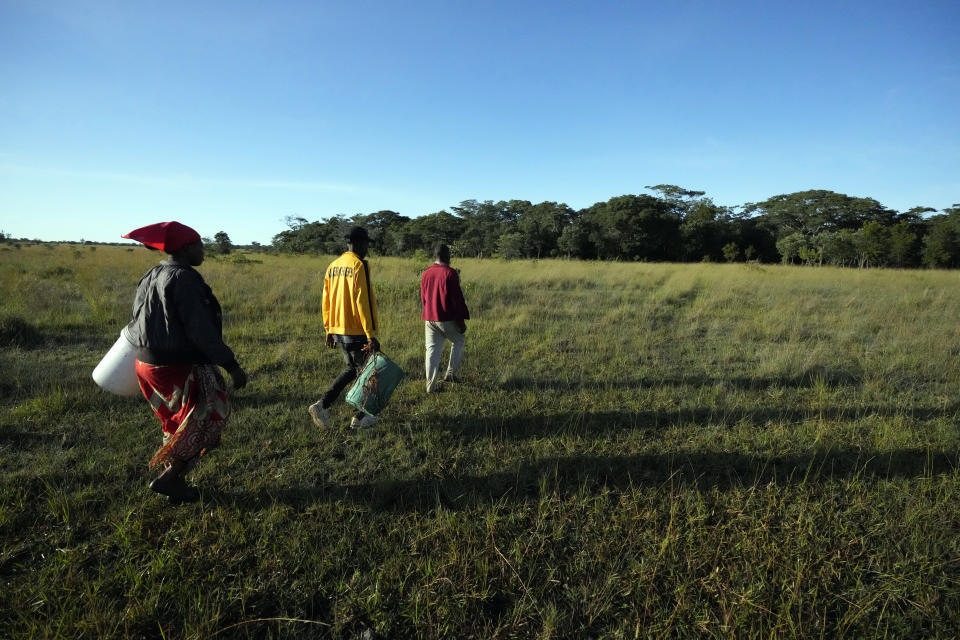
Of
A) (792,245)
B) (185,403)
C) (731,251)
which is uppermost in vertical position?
(792,245)

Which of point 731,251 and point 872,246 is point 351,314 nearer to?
point 872,246

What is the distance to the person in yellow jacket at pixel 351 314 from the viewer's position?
330 centimetres

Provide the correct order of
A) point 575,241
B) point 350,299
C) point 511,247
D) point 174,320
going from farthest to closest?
1. point 575,241
2. point 511,247
3. point 350,299
4. point 174,320

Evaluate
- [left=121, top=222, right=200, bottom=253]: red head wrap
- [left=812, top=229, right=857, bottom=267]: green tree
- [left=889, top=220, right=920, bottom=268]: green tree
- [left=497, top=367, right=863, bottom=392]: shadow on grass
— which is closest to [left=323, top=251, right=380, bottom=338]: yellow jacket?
[left=121, top=222, right=200, bottom=253]: red head wrap

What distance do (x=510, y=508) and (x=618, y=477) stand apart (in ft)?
2.86

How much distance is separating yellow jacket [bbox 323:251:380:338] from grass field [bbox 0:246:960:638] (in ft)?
3.00

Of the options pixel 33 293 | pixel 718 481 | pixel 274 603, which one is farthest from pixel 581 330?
pixel 33 293

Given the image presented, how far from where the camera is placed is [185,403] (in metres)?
2.42

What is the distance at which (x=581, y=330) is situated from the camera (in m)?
7.41

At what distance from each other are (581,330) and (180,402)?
6.17 m

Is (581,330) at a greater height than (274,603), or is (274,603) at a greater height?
(581,330)

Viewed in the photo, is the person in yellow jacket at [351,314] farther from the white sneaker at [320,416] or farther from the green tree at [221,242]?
the green tree at [221,242]

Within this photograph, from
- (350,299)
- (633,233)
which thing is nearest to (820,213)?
(633,233)

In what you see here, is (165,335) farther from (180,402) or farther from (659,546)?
(659,546)
